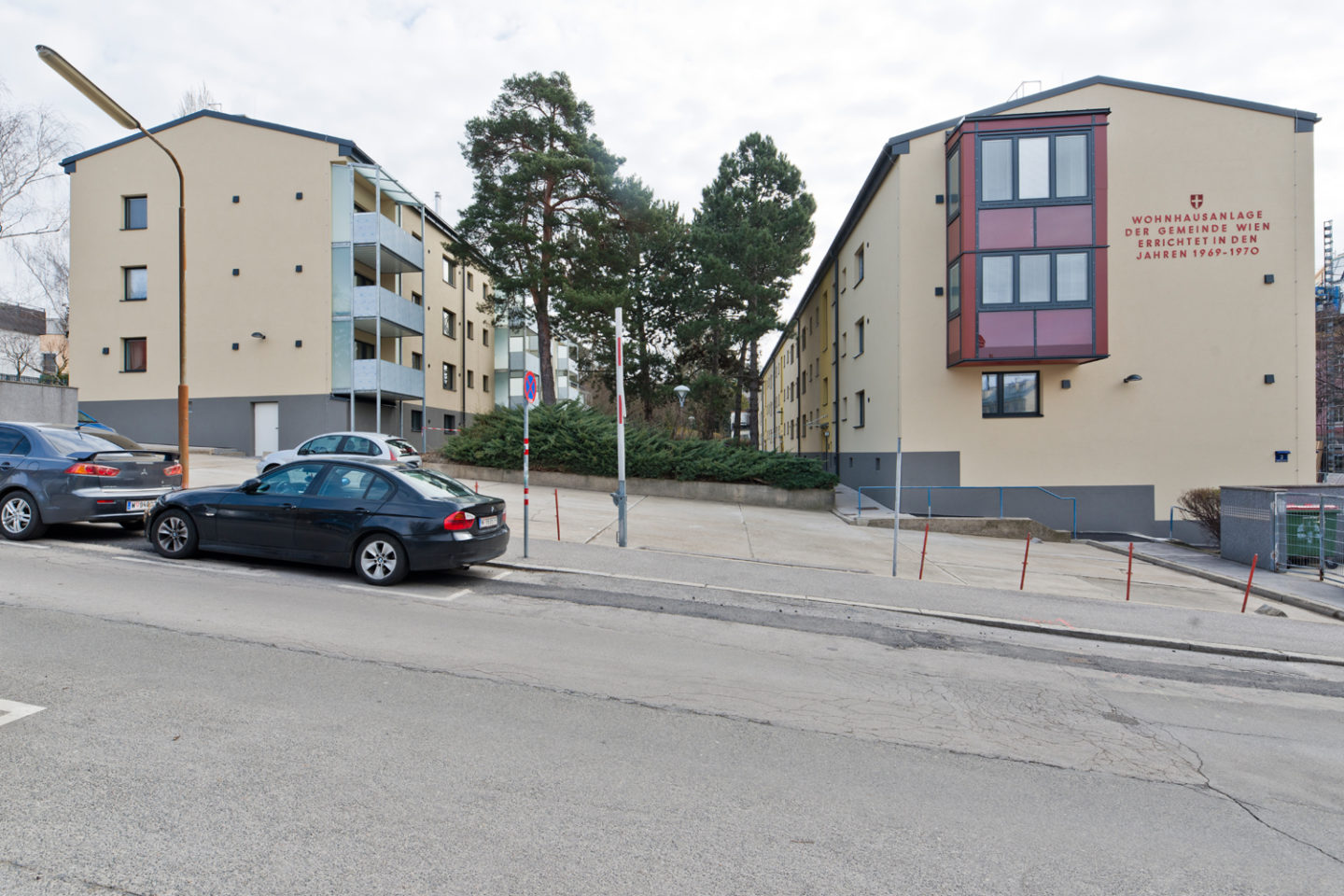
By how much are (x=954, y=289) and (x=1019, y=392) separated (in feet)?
11.1

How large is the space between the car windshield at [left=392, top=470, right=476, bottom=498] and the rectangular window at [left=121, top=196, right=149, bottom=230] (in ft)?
83.5

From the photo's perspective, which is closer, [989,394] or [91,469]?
[91,469]

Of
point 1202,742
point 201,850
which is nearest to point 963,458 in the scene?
point 1202,742

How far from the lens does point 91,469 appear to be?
346 inches

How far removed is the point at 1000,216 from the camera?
17.8m

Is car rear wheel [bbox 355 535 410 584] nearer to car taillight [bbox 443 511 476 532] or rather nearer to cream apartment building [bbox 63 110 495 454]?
car taillight [bbox 443 511 476 532]

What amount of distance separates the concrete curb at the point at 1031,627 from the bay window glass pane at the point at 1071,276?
1270 centimetres

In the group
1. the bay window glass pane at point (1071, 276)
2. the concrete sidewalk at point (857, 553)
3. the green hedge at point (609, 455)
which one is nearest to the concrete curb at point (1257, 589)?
the concrete sidewalk at point (857, 553)

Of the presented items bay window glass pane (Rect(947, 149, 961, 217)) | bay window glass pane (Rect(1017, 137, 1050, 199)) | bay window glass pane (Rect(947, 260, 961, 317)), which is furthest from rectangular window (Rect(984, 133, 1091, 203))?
bay window glass pane (Rect(947, 260, 961, 317))

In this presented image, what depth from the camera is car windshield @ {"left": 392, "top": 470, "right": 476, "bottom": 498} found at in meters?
7.71

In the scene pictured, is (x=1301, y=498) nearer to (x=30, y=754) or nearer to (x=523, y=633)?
(x=523, y=633)

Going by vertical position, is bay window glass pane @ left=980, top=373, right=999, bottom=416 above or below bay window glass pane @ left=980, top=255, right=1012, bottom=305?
below

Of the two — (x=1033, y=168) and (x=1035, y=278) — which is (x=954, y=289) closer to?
(x=1035, y=278)

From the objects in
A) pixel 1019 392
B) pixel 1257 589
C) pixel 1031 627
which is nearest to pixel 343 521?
pixel 1031 627
